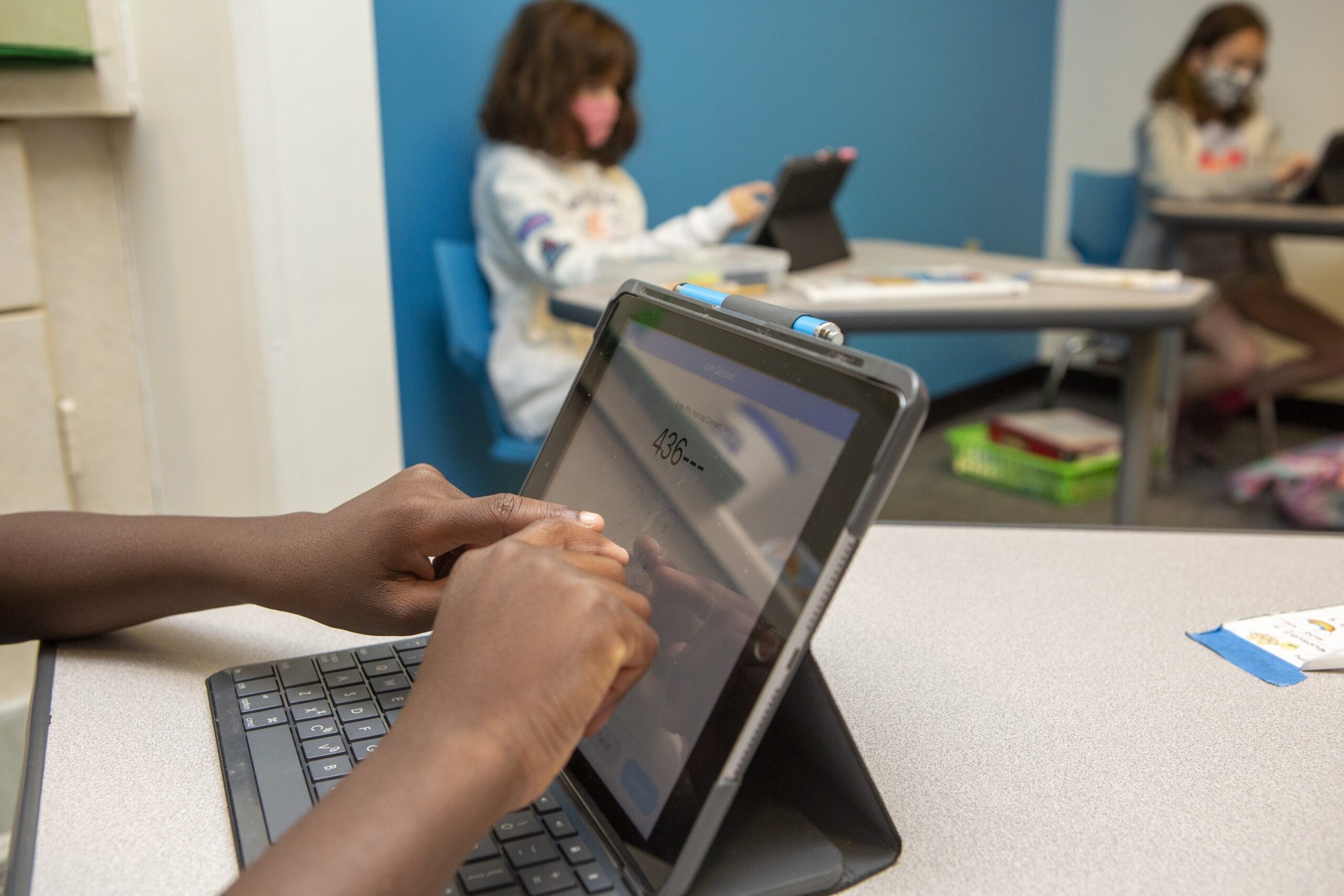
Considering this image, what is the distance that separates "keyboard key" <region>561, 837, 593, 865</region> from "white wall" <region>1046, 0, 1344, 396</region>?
3722 mm

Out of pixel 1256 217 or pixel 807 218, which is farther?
pixel 1256 217

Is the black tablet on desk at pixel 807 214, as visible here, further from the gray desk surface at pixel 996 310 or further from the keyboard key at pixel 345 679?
the keyboard key at pixel 345 679

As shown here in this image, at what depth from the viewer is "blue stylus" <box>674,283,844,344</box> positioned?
490mm

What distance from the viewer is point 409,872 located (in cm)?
39

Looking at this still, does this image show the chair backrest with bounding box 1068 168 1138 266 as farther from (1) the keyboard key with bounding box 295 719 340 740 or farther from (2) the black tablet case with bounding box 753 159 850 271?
(1) the keyboard key with bounding box 295 719 340 740

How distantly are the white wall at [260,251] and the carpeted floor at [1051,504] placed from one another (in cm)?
136

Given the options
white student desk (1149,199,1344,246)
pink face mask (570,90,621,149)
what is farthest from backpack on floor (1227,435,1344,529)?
pink face mask (570,90,621,149)

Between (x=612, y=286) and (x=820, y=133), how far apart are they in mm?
1375

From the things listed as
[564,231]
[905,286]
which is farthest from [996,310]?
[564,231]

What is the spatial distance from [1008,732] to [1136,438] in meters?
1.63

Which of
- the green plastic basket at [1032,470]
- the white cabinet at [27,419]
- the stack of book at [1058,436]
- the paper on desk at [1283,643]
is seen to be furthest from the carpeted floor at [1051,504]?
the paper on desk at [1283,643]

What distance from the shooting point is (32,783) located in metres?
0.52

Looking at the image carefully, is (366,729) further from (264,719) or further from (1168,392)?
(1168,392)

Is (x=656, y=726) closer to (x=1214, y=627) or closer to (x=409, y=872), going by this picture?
(x=409, y=872)
